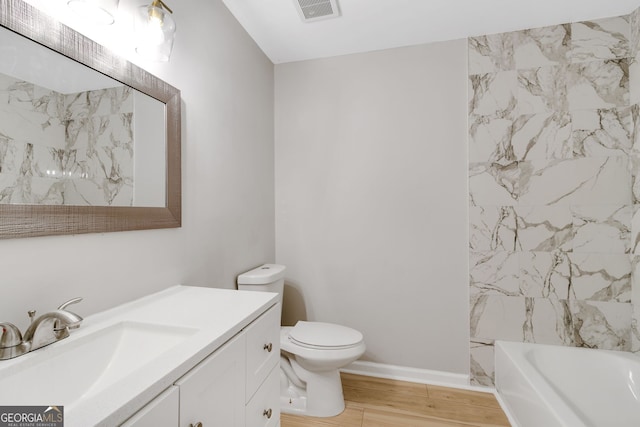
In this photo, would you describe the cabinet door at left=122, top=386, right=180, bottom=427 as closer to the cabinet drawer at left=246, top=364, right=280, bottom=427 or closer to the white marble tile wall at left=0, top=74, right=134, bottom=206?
the cabinet drawer at left=246, top=364, right=280, bottom=427

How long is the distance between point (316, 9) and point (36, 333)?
1981mm

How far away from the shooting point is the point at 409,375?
2104 millimetres

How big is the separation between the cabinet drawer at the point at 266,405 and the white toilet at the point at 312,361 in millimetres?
430

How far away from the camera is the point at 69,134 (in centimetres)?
90

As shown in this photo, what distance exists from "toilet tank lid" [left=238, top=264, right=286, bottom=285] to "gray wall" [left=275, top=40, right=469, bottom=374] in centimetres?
41

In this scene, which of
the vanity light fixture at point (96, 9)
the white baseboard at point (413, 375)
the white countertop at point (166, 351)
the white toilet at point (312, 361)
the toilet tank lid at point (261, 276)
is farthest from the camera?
the white baseboard at point (413, 375)

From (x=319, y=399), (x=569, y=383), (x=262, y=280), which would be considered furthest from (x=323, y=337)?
(x=569, y=383)

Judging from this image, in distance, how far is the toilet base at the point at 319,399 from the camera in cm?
173

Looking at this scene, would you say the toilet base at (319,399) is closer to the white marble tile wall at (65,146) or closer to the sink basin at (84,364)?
the sink basin at (84,364)

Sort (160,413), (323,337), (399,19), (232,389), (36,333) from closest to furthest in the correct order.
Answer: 1. (160,413)
2. (36,333)
3. (232,389)
4. (323,337)
5. (399,19)

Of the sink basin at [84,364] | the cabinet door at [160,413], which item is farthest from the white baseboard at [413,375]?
the cabinet door at [160,413]

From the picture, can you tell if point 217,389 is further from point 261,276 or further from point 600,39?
point 600,39

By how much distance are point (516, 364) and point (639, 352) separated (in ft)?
2.57

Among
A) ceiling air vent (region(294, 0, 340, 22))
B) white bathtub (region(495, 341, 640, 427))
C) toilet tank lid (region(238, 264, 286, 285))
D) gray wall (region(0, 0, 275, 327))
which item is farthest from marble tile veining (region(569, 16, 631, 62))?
toilet tank lid (region(238, 264, 286, 285))
